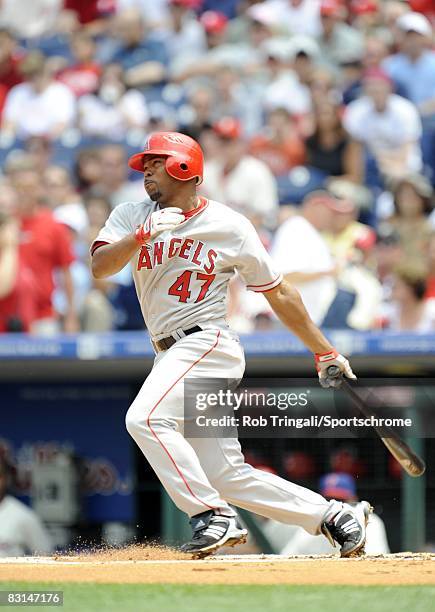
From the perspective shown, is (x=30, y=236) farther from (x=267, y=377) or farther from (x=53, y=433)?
(x=267, y=377)

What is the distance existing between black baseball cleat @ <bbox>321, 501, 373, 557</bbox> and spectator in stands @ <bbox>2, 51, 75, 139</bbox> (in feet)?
22.6

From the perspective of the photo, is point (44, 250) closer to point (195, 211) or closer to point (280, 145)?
point (280, 145)

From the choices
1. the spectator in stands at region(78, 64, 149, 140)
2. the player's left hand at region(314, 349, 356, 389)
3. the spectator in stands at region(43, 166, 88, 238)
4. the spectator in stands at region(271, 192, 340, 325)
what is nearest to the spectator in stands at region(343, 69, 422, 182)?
the spectator in stands at region(78, 64, 149, 140)

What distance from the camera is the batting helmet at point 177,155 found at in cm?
452

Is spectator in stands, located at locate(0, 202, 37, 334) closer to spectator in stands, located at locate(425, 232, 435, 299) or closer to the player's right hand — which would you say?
spectator in stands, located at locate(425, 232, 435, 299)

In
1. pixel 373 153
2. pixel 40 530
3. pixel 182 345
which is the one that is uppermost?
pixel 373 153

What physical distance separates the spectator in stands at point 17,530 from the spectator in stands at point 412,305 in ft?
8.05

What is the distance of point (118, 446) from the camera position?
25.0ft

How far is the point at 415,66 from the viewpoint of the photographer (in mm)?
10547

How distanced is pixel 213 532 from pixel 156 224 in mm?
1116

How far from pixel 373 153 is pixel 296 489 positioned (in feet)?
18.8

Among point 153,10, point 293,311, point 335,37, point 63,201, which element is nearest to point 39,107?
point 153,10

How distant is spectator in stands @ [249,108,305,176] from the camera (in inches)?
392

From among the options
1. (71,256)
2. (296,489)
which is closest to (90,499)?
(71,256)
